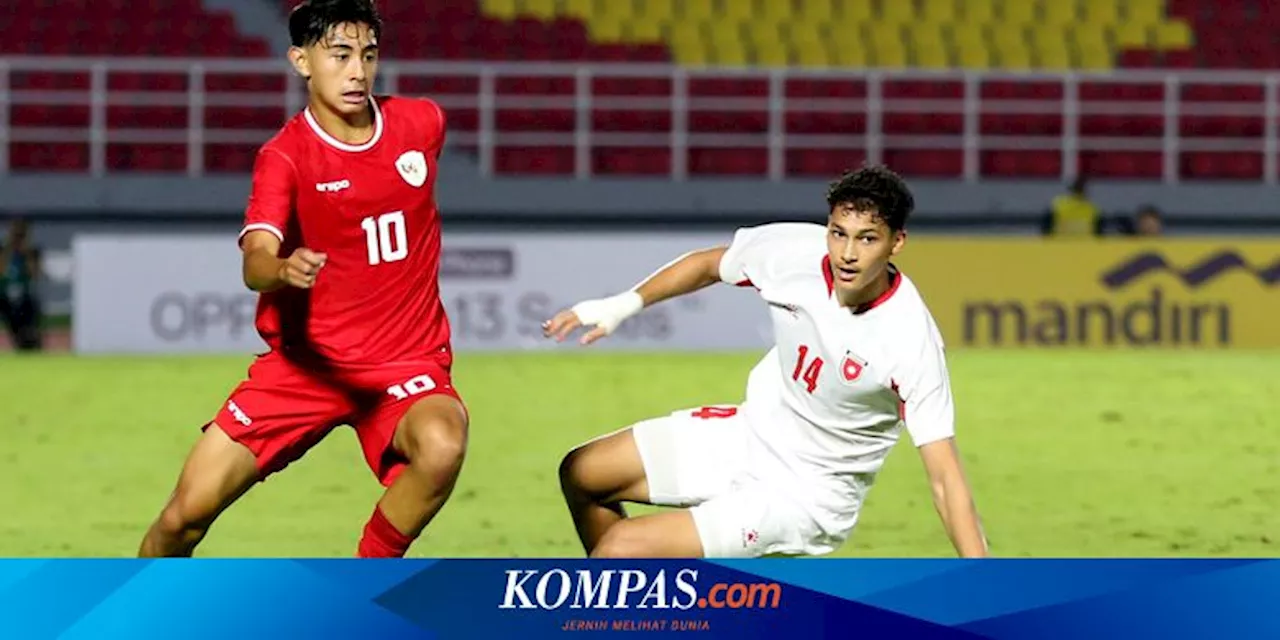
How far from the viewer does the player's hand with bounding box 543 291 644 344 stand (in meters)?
6.75

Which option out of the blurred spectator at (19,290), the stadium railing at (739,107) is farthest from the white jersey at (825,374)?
the stadium railing at (739,107)

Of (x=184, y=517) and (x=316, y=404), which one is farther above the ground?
(x=316, y=404)

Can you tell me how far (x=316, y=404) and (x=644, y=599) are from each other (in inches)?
91.9

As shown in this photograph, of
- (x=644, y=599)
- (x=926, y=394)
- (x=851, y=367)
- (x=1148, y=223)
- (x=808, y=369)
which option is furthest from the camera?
(x=1148, y=223)

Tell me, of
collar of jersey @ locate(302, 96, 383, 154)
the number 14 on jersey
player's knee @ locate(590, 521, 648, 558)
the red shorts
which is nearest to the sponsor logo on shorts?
the red shorts

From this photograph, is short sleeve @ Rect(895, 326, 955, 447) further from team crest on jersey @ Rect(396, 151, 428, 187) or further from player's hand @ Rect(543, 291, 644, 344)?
team crest on jersey @ Rect(396, 151, 428, 187)

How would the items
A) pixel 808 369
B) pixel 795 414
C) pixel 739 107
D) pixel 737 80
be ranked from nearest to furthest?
1. pixel 808 369
2. pixel 795 414
3. pixel 739 107
4. pixel 737 80

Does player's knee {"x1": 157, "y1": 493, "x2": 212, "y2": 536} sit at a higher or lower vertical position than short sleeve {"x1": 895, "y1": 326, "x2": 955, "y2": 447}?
lower

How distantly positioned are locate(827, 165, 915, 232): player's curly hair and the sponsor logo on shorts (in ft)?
6.70

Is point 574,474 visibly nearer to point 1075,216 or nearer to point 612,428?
point 612,428

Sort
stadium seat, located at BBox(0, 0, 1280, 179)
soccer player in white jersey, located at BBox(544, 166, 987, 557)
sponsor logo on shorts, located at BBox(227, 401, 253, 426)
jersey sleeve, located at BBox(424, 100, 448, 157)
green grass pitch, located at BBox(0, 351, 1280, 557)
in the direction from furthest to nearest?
stadium seat, located at BBox(0, 0, 1280, 179) < green grass pitch, located at BBox(0, 351, 1280, 557) < jersey sleeve, located at BBox(424, 100, 448, 157) < sponsor logo on shorts, located at BBox(227, 401, 253, 426) < soccer player in white jersey, located at BBox(544, 166, 987, 557)

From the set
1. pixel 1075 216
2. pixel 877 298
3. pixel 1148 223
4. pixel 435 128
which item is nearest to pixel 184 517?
pixel 435 128

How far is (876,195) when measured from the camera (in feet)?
20.9

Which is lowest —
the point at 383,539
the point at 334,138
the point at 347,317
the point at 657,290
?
the point at 383,539
